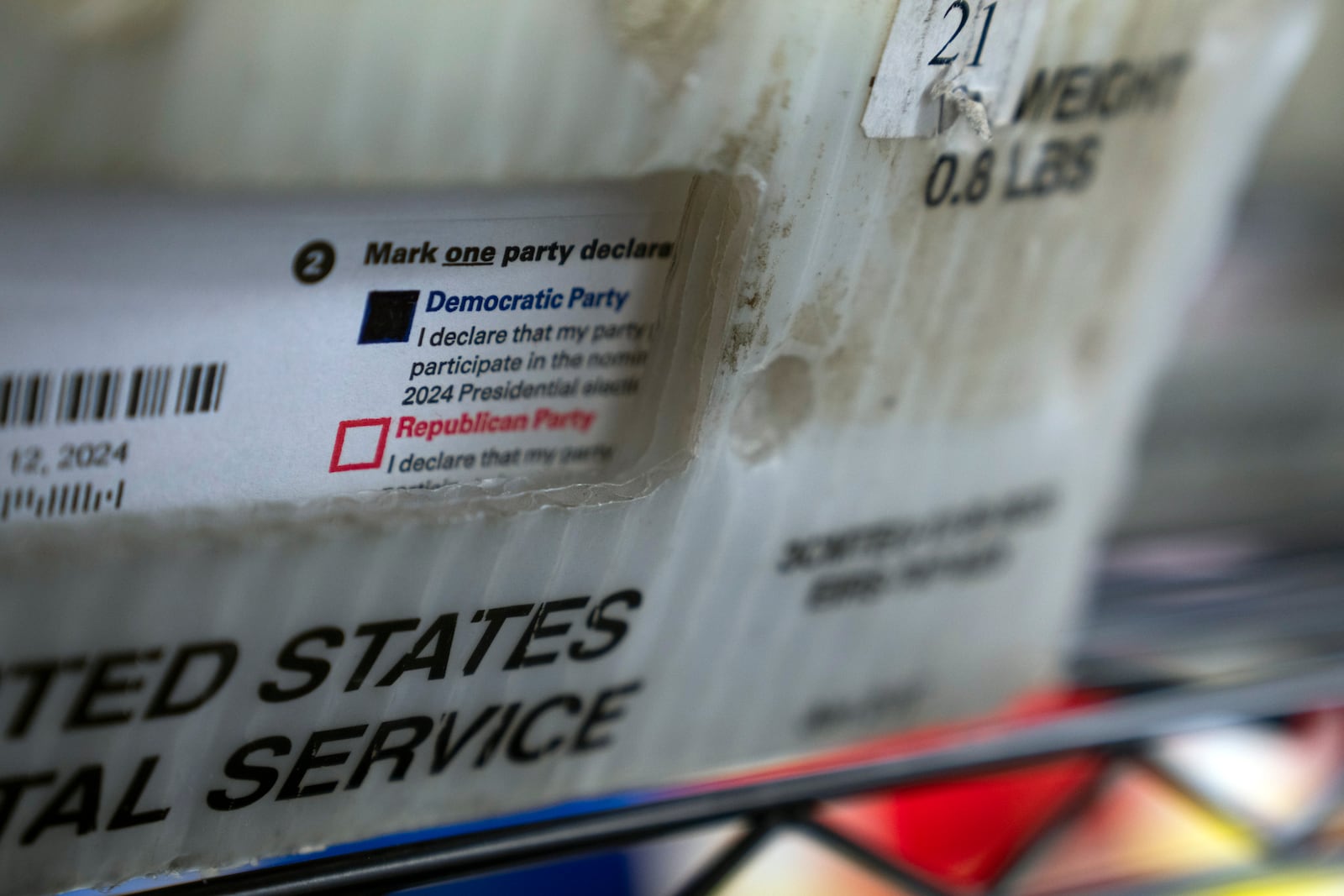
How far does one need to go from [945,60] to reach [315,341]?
0.29 metres

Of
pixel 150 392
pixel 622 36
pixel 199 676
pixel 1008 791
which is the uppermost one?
pixel 622 36

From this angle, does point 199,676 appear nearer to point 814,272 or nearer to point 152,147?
point 152,147

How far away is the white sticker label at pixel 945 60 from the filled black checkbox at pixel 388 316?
204 millimetres

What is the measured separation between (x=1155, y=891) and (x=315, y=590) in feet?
1.81

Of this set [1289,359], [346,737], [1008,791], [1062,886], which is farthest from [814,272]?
[1289,359]

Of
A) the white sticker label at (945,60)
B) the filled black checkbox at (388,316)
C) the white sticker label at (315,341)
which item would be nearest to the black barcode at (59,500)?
the white sticker label at (315,341)

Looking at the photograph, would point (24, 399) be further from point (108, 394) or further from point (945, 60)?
point (945, 60)

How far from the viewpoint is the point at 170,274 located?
1.40ft

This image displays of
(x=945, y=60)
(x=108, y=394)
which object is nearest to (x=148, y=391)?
(x=108, y=394)

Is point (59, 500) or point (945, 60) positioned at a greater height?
point (945, 60)

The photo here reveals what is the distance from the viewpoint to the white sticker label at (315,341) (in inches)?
16.5

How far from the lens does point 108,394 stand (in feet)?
1.43

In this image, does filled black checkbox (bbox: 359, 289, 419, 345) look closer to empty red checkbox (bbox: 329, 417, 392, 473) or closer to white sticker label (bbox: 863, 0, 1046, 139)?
empty red checkbox (bbox: 329, 417, 392, 473)

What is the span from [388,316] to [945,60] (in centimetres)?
26
